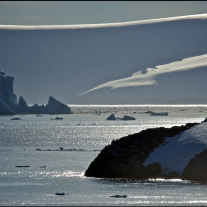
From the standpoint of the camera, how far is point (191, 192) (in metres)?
33.2

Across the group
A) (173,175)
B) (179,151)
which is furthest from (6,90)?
(173,175)

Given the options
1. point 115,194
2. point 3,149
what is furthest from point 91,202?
point 3,149

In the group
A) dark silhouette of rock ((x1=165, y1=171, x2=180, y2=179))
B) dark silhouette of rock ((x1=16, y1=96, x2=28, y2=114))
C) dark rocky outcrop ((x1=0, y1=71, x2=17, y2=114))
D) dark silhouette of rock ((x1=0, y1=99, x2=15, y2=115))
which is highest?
dark rocky outcrop ((x1=0, y1=71, x2=17, y2=114))

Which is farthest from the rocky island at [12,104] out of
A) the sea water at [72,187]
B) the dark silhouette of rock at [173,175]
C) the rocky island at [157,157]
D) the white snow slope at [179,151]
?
the dark silhouette of rock at [173,175]

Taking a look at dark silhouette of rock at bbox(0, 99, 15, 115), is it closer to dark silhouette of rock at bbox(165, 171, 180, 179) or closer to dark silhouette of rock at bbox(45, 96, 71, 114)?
→ dark silhouette of rock at bbox(45, 96, 71, 114)

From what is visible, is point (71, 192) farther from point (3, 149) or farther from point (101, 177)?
point (3, 149)

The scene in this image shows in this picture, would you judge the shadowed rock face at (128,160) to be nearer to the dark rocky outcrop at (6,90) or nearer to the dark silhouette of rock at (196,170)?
the dark silhouette of rock at (196,170)

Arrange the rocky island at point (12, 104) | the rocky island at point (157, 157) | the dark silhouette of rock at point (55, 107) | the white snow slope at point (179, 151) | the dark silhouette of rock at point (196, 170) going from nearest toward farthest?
the dark silhouette of rock at point (196, 170), the rocky island at point (157, 157), the white snow slope at point (179, 151), the rocky island at point (12, 104), the dark silhouette of rock at point (55, 107)

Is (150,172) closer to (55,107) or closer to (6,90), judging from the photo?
(6,90)

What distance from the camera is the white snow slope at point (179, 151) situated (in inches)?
1433

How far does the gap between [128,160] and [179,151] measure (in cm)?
318

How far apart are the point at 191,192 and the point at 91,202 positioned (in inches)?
229

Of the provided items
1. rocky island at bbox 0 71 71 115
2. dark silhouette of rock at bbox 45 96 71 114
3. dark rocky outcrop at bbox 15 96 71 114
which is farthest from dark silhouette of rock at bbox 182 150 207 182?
dark silhouette of rock at bbox 45 96 71 114

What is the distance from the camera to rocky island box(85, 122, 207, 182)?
119 ft
